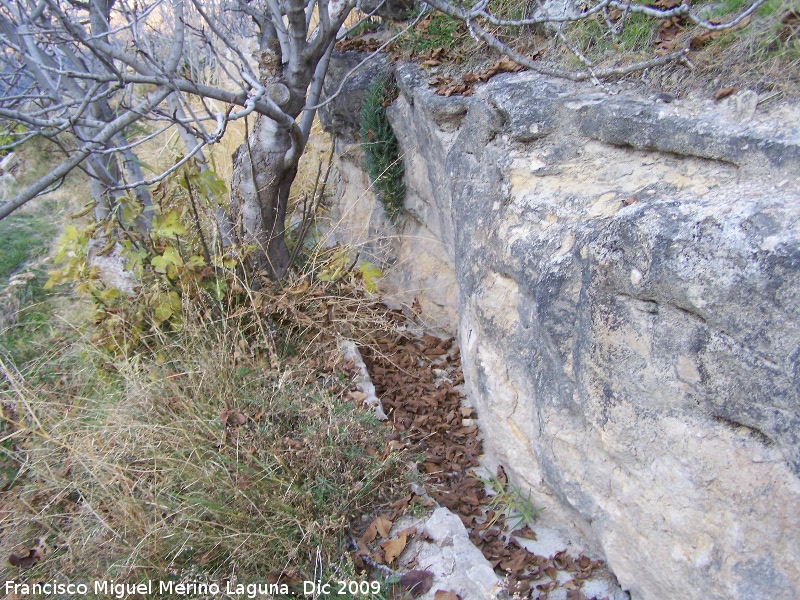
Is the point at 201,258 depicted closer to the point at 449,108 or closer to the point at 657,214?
the point at 449,108

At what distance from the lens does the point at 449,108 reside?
12.1ft

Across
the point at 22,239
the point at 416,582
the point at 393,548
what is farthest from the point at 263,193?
the point at 22,239

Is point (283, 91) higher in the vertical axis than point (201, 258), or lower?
→ higher

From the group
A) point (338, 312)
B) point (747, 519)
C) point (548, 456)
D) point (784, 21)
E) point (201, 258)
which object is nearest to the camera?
point (747, 519)

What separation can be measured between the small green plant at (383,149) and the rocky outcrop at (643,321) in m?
1.47

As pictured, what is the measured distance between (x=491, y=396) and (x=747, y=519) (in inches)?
56.8

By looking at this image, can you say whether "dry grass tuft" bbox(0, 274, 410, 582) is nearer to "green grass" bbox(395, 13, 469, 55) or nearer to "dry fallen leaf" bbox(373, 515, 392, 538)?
"dry fallen leaf" bbox(373, 515, 392, 538)

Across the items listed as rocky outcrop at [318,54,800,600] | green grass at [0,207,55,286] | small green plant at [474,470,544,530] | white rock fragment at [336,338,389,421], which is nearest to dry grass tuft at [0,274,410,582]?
white rock fragment at [336,338,389,421]

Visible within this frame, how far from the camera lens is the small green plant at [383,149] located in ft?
15.8

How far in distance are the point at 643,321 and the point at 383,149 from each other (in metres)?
3.12

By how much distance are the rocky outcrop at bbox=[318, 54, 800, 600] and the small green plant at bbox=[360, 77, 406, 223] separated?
1.47 m

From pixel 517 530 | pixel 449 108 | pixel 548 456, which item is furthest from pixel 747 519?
pixel 449 108

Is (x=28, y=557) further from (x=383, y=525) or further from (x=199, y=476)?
(x=383, y=525)

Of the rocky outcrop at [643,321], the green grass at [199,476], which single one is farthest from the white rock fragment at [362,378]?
the rocky outcrop at [643,321]
